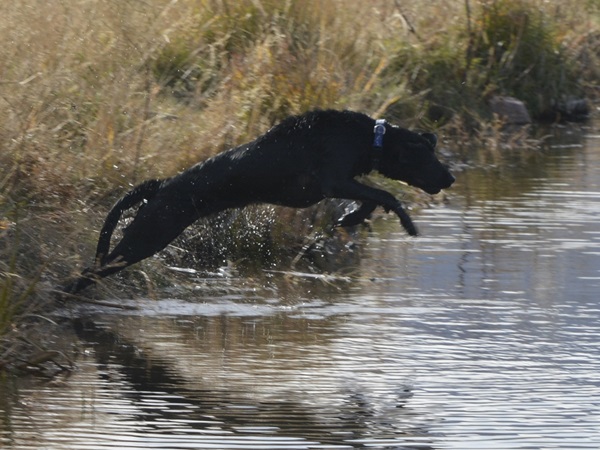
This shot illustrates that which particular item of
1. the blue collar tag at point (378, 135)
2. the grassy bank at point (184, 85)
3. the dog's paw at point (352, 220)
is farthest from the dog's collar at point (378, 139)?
the grassy bank at point (184, 85)

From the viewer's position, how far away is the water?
604 centimetres

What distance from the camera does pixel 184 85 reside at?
488 inches

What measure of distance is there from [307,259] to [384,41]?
20.3 ft

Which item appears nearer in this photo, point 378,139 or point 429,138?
point 378,139

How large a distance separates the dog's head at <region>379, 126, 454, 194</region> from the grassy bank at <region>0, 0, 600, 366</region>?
1616mm

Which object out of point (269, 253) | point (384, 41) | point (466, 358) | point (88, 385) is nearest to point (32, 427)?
point (88, 385)

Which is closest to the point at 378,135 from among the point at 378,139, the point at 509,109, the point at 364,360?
the point at 378,139

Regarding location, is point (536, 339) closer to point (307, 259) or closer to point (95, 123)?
point (307, 259)

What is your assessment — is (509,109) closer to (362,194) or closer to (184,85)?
(184,85)

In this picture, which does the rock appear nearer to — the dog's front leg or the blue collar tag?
the blue collar tag

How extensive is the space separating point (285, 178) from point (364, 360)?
1657 mm

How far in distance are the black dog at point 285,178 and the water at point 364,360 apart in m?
0.46

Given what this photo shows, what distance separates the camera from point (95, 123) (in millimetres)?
10148

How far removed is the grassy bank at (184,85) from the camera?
8969 millimetres
